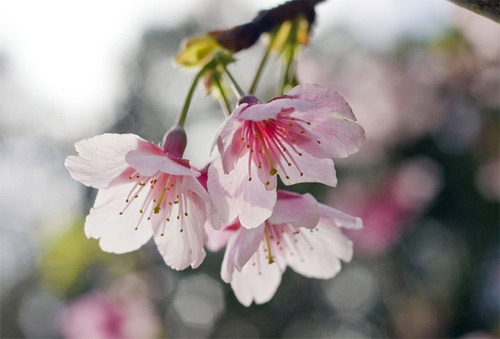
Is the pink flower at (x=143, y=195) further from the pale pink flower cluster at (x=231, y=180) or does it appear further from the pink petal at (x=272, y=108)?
the pink petal at (x=272, y=108)

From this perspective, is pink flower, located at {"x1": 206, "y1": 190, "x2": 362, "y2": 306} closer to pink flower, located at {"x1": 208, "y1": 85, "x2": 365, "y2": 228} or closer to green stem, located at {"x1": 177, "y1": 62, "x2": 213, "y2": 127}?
pink flower, located at {"x1": 208, "y1": 85, "x2": 365, "y2": 228}

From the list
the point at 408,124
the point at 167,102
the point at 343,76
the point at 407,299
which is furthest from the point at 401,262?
the point at 167,102

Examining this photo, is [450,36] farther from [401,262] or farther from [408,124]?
[401,262]

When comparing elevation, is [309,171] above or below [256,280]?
above

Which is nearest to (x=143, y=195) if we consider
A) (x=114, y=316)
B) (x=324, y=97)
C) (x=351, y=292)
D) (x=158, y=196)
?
(x=158, y=196)

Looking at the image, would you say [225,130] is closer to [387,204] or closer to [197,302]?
[387,204]

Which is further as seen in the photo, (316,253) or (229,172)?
(316,253)

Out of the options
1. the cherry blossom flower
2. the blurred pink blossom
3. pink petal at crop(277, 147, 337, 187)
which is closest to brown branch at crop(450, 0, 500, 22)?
pink petal at crop(277, 147, 337, 187)
